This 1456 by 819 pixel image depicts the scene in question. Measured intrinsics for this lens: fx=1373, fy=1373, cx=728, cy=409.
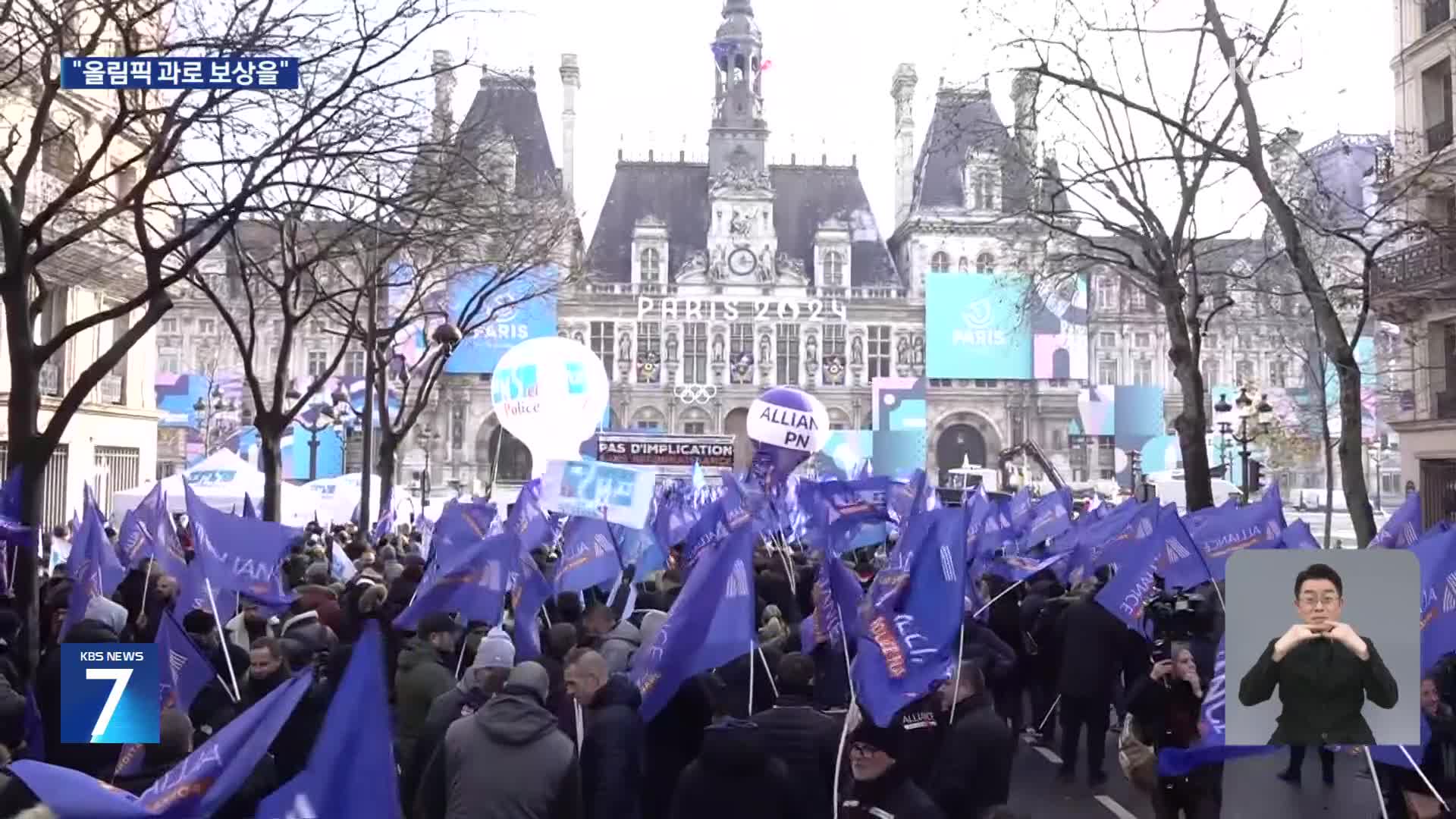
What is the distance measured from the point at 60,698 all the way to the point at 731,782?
2.93 m

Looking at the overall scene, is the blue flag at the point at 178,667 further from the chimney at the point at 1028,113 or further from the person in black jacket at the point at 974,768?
the chimney at the point at 1028,113

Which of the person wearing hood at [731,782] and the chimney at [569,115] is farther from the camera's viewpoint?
the chimney at [569,115]

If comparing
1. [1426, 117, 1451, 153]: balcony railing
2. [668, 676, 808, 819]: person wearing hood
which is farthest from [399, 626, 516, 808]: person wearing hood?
[1426, 117, 1451, 153]: balcony railing

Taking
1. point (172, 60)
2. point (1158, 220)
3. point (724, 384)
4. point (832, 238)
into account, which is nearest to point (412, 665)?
point (172, 60)

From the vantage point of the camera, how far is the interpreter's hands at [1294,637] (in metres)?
4.50

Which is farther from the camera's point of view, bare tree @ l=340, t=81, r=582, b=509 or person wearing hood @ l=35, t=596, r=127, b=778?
bare tree @ l=340, t=81, r=582, b=509

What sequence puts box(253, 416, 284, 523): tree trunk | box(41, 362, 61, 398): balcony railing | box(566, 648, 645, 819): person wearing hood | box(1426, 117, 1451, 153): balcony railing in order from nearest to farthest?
box(566, 648, 645, 819): person wearing hood < box(253, 416, 284, 523): tree trunk < box(1426, 117, 1451, 153): balcony railing < box(41, 362, 61, 398): balcony railing

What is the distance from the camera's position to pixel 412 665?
21.5 feet

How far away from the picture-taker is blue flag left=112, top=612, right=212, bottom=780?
5.90 m

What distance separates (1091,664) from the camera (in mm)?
8680

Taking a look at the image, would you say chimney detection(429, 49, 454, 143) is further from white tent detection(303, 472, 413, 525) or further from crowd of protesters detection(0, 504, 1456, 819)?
white tent detection(303, 472, 413, 525)

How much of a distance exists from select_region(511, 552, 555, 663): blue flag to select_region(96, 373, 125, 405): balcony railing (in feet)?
72.0
